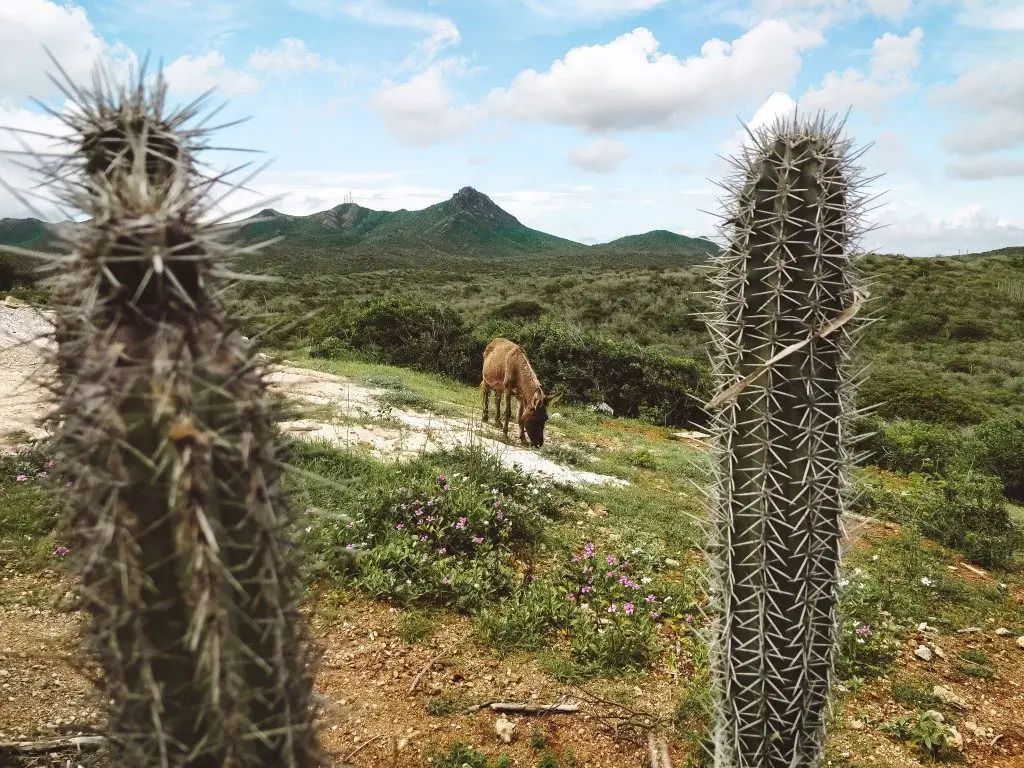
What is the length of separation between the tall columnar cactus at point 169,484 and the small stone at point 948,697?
16.2 ft

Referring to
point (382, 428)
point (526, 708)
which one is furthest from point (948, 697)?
point (382, 428)

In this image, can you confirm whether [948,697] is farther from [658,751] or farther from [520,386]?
[520,386]

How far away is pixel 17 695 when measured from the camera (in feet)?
11.3

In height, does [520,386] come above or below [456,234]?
below

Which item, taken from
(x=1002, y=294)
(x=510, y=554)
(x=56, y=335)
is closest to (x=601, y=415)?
(x=510, y=554)

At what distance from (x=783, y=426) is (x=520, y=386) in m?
7.72

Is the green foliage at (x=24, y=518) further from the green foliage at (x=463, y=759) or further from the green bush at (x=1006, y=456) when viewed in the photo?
the green bush at (x=1006, y=456)

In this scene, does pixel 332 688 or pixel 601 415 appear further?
pixel 601 415

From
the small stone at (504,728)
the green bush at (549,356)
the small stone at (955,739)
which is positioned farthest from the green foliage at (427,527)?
the green bush at (549,356)

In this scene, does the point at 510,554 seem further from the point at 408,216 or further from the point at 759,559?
the point at 408,216

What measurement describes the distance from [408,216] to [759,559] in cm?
15188

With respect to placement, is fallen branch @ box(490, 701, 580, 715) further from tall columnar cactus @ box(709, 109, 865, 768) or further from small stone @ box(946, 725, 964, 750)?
small stone @ box(946, 725, 964, 750)

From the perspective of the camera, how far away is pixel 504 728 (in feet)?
11.9

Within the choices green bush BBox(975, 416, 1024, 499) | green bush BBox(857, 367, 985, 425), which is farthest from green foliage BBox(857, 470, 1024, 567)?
green bush BBox(857, 367, 985, 425)
